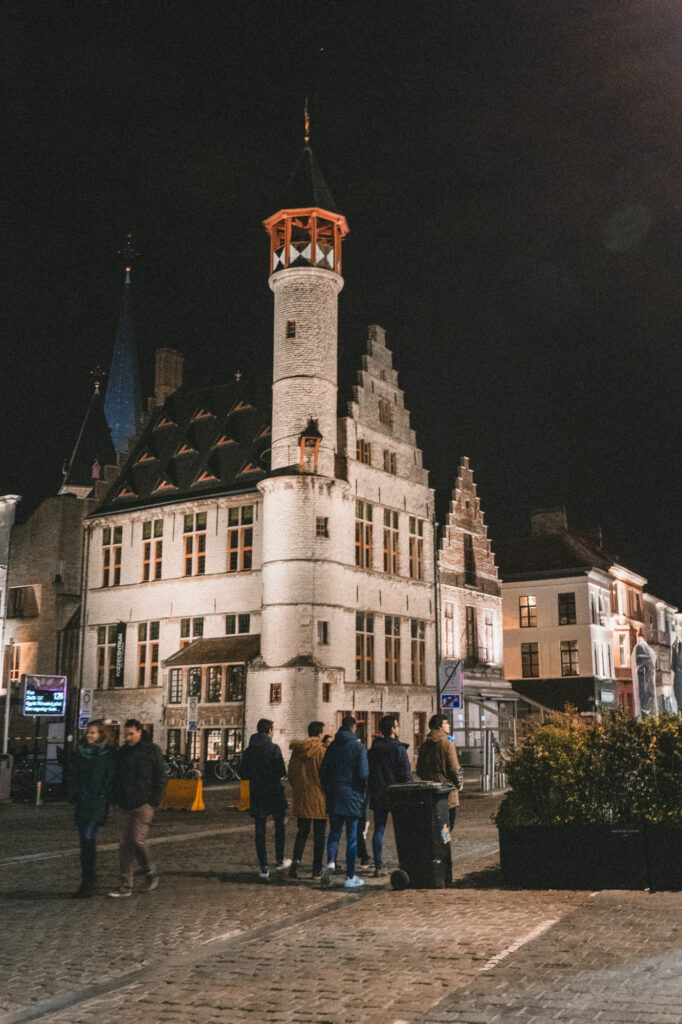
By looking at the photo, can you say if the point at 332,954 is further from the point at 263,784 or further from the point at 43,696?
the point at 43,696

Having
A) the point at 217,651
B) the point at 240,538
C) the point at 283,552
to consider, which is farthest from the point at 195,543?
the point at 283,552

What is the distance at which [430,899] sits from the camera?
410 inches

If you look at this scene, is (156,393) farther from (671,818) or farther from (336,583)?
(671,818)

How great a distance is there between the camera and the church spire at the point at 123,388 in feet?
236

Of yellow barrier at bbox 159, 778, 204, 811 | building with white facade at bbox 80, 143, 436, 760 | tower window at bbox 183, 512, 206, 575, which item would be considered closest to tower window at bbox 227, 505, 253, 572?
building with white facade at bbox 80, 143, 436, 760

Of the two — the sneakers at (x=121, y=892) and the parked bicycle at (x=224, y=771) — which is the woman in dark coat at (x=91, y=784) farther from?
the parked bicycle at (x=224, y=771)

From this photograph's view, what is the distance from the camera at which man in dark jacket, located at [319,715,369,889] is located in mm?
11831

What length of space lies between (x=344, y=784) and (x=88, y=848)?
2.92 metres

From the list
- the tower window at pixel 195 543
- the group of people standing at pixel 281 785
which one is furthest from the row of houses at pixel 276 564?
the group of people standing at pixel 281 785

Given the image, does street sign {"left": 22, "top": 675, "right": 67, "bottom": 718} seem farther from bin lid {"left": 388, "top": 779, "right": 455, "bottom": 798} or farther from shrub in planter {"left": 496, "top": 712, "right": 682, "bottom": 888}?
shrub in planter {"left": 496, "top": 712, "right": 682, "bottom": 888}

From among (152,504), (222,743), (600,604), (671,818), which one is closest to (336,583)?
(222,743)

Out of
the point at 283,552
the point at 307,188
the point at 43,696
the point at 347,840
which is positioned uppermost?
the point at 307,188

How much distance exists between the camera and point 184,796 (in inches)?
938

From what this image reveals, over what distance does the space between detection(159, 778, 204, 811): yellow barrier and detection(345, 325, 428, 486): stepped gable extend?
1797cm
